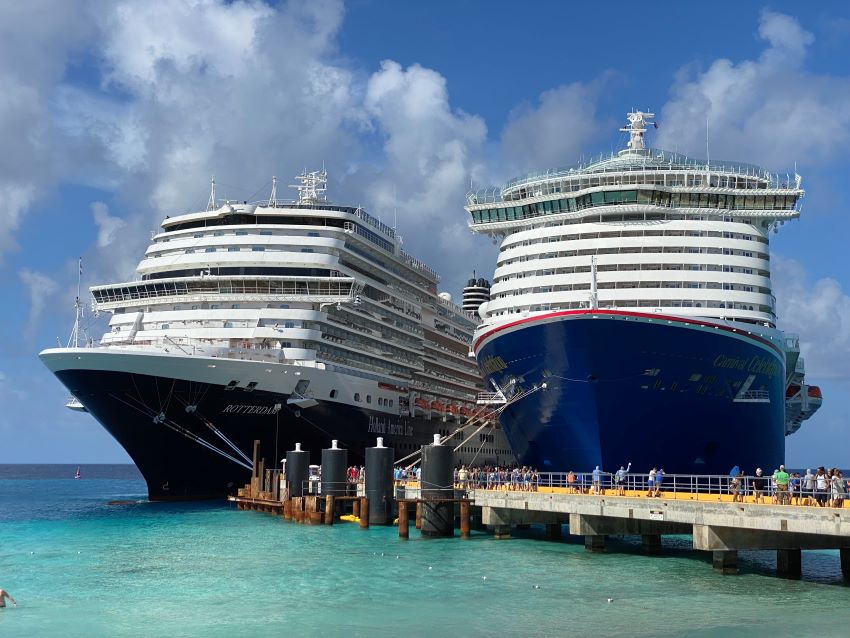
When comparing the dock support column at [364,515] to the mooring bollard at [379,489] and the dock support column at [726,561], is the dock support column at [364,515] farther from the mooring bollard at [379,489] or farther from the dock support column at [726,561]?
the dock support column at [726,561]

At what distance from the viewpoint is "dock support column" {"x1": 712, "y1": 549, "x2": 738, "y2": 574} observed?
2675 cm

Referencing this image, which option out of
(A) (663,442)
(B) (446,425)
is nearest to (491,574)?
(A) (663,442)

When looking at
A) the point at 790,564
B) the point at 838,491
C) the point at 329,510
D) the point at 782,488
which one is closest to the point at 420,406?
the point at 329,510

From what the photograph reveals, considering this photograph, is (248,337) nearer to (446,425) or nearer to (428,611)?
(446,425)

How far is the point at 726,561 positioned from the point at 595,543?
18.1 feet

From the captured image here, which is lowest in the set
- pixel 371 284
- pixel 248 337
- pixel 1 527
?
pixel 1 527

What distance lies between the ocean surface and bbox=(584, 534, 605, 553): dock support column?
0.32 m

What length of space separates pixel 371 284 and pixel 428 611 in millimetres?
38147

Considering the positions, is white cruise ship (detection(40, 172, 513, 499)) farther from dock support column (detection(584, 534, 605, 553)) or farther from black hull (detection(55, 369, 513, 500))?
dock support column (detection(584, 534, 605, 553))

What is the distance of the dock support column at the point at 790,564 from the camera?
87.2ft

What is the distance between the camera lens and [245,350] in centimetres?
4894

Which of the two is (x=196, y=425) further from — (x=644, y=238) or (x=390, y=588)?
(x=390, y=588)

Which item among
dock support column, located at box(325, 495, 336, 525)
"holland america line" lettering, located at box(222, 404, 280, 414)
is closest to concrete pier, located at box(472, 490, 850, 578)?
dock support column, located at box(325, 495, 336, 525)

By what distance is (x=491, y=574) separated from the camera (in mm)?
26984
